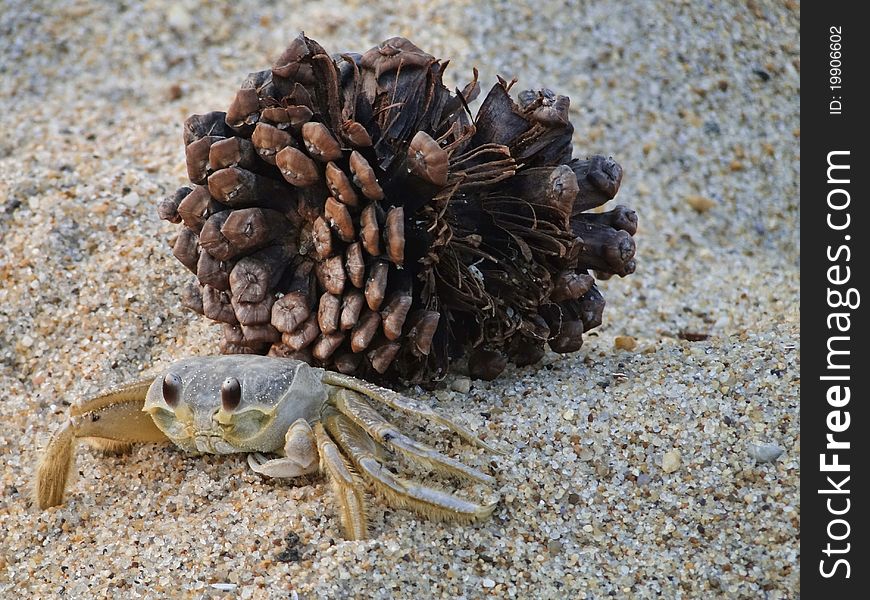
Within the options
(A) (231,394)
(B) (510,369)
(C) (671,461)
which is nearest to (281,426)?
(A) (231,394)

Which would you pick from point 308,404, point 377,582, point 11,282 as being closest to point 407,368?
point 308,404

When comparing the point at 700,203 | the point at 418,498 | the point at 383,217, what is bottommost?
the point at 418,498

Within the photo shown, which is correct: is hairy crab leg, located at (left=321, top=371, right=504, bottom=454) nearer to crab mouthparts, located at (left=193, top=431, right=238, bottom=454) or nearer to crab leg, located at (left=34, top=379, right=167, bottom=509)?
crab mouthparts, located at (left=193, top=431, right=238, bottom=454)

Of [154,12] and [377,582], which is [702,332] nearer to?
[377,582]

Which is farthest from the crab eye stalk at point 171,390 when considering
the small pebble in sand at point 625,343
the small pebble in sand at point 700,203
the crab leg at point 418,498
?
the small pebble in sand at point 700,203

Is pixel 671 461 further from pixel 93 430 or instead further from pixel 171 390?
pixel 93 430

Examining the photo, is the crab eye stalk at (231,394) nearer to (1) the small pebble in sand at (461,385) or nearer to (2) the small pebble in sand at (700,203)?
(1) the small pebble in sand at (461,385)

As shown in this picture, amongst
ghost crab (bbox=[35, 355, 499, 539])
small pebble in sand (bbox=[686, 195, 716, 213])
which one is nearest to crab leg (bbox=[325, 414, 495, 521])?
ghost crab (bbox=[35, 355, 499, 539])
